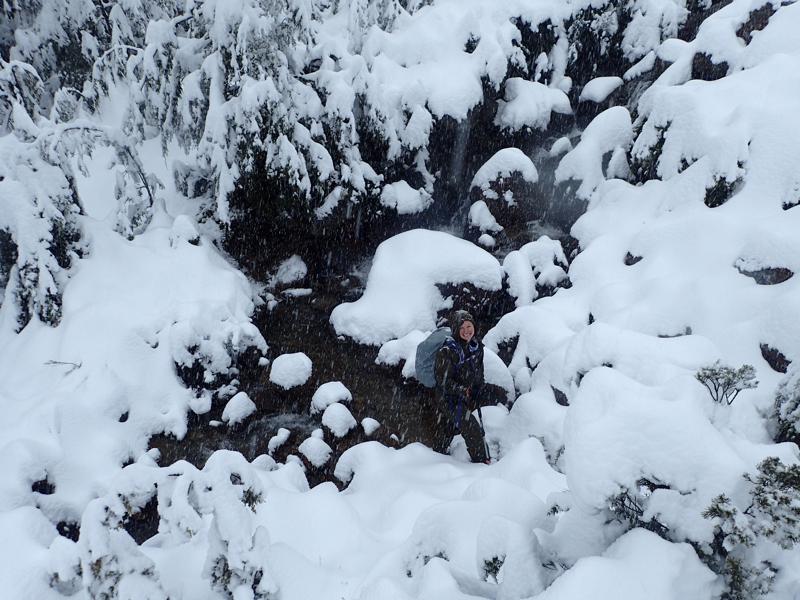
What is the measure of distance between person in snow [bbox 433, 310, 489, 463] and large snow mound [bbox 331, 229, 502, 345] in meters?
2.67

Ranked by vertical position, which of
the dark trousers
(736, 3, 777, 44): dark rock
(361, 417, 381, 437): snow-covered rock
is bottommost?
(361, 417, 381, 437): snow-covered rock

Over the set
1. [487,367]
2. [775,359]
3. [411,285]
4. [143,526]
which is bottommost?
[143,526]

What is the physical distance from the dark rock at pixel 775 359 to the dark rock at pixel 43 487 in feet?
31.1

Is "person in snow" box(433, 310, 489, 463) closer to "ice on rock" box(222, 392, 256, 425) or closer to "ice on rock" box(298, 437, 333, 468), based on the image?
"ice on rock" box(298, 437, 333, 468)

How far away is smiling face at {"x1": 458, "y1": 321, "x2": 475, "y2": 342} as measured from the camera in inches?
222

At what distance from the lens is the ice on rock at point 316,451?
23.0 ft

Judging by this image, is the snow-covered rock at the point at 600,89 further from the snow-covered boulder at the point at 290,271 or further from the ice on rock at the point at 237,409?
the ice on rock at the point at 237,409

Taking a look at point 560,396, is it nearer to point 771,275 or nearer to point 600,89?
point 771,275

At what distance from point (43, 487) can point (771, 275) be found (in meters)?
10.5

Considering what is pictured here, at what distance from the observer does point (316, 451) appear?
7.05 m

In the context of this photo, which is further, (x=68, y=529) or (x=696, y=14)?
(x=696, y=14)

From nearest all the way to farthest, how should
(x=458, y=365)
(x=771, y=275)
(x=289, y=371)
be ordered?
(x=458, y=365), (x=771, y=275), (x=289, y=371)

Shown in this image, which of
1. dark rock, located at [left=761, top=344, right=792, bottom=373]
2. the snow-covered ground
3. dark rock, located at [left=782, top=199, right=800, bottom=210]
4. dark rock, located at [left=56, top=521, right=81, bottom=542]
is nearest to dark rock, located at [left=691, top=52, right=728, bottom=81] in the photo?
the snow-covered ground

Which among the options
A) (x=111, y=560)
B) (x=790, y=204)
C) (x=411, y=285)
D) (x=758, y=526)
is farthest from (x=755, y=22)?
(x=111, y=560)
